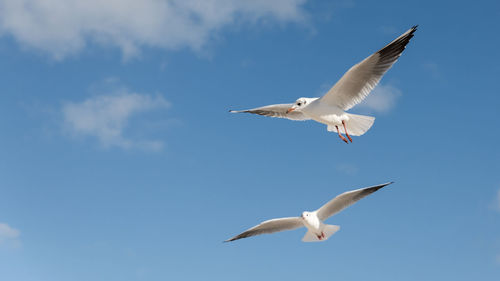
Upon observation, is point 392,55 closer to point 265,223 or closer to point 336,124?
point 336,124

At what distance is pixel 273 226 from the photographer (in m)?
10.7

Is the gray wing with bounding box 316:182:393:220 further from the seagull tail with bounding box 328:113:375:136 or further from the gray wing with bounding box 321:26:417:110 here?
the gray wing with bounding box 321:26:417:110

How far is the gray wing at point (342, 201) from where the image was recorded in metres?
9.67

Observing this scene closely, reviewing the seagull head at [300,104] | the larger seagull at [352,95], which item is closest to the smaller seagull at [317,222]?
the larger seagull at [352,95]

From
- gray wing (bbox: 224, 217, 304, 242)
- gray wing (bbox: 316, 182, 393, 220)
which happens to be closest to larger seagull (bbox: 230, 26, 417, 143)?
gray wing (bbox: 316, 182, 393, 220)

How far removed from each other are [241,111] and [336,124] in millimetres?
2760

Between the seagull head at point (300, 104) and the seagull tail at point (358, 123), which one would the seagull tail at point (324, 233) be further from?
the seagull head at point (300, 104)

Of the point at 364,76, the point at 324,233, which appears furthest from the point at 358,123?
the point at 324,233

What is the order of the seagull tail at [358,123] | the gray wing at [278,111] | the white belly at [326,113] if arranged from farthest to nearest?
the gray wing at [278,111] → the seagull tail at [358,123] → the white belly at [326,113]

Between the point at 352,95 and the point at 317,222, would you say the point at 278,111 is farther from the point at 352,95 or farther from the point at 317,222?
the point at 317,222

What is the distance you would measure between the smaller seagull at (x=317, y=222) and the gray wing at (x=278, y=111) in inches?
88.1

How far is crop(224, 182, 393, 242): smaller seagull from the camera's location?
9812 millimetres

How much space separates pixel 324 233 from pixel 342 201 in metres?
0.75

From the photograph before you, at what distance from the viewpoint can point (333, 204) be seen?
10.0 meters
